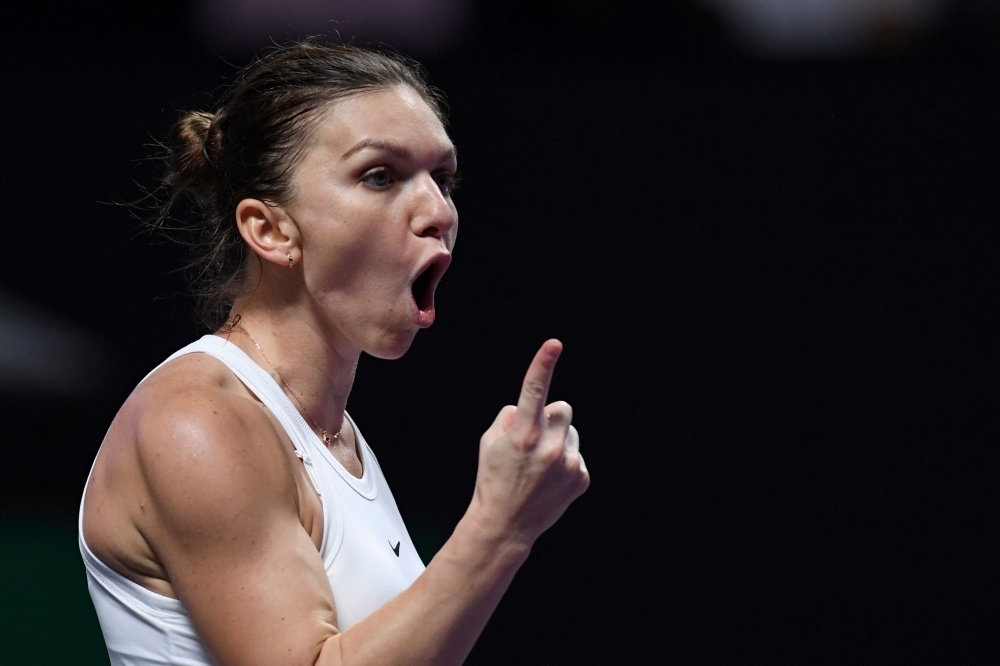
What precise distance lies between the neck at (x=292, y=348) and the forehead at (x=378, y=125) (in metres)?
0.24

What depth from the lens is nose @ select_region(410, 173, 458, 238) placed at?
1.43m

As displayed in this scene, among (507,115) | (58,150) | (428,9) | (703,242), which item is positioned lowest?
(58,150)

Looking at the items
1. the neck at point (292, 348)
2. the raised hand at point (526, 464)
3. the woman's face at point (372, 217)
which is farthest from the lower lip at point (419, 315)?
the raised hand at point (526, 464)

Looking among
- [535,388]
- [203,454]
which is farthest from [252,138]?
[535,388]

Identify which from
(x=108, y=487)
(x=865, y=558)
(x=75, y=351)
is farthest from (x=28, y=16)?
(x=865, y=558)

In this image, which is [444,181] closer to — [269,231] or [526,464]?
[269,231]

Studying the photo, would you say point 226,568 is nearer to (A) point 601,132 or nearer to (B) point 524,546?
(B) point 524,546

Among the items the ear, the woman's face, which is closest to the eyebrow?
the woman's face

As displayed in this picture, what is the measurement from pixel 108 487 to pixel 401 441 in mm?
1654

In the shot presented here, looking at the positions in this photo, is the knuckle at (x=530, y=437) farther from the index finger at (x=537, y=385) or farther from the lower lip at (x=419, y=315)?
the lower lip at (x=419, y=315)

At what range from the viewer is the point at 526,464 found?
3.56ft

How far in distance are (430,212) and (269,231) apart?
22cm

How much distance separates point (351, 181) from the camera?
4.63 feet

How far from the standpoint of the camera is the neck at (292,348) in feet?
4.90
